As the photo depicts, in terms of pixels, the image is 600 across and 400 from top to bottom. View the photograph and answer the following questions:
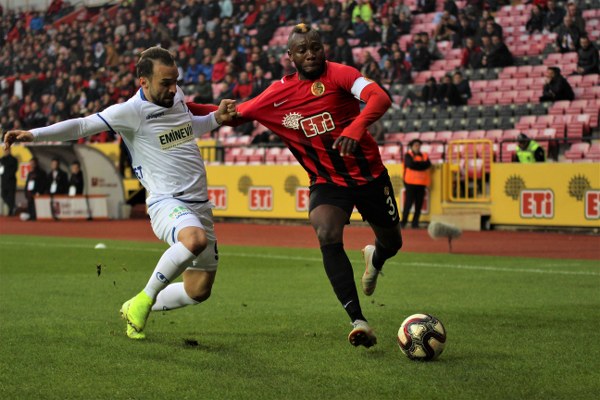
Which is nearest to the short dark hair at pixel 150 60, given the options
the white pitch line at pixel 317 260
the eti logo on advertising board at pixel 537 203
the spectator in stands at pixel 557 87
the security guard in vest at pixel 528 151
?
the white pitch line at pixel 317 260

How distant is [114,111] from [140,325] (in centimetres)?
159

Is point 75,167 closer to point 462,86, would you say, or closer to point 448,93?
point 448,93

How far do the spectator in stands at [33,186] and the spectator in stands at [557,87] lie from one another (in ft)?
48.1

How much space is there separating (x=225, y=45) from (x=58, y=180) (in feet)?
27.7

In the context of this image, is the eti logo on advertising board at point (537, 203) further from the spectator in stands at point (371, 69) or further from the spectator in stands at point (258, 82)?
the spectator in stands at point (258, 82)

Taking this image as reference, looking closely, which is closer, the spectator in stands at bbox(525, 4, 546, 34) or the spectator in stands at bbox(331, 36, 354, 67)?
the spectator in stands at bbox(525, 4, 546, 34)

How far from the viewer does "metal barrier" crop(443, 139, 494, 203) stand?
885 inches

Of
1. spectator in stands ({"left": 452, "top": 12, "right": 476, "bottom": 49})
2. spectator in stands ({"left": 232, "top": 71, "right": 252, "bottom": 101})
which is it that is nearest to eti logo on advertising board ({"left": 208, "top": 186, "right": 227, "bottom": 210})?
spectator in stands ({"left": 232, "top": 71, "right": 252, "bottom": 101})

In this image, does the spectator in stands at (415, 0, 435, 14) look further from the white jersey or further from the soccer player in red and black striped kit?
the white jersey

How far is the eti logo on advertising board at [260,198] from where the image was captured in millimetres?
25922

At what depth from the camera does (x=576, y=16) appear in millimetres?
25000

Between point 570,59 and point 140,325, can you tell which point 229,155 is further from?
point 140,325

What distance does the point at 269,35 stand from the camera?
33.5 meters

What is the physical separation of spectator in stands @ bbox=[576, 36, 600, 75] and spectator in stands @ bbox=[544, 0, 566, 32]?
6.00 ft
